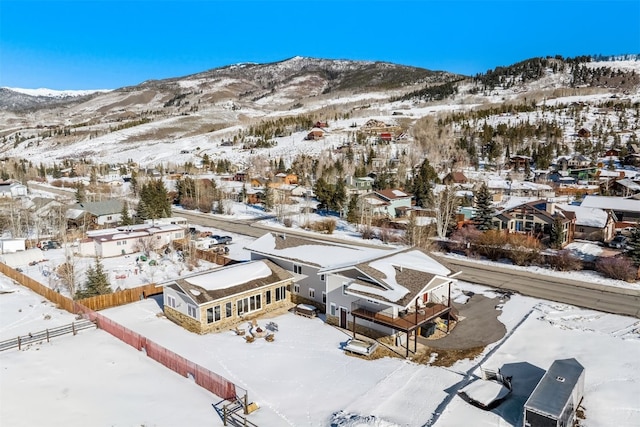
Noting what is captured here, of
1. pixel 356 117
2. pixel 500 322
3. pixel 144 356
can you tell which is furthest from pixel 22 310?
pixel 356 117

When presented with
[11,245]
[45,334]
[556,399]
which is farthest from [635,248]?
[11,245]

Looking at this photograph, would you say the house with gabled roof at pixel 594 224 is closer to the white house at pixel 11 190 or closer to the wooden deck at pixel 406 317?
the wooden deck at pixel 406 317

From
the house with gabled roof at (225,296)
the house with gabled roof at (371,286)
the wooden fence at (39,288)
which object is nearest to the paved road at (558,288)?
the house with gabled roof at (371,286)

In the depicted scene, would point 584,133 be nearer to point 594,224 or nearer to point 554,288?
point 594,224

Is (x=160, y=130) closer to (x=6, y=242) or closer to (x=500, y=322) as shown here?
(x=6, y=242)

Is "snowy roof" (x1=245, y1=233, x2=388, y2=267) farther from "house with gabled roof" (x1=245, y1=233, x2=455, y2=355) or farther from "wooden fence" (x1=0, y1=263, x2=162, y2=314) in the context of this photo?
"wooden fence" (x1=0, y1=263, x2=162, y2=314)

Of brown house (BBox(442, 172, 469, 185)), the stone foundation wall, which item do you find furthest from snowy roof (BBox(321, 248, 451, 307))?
brown house (BBox(442, 172, 469, 185))
